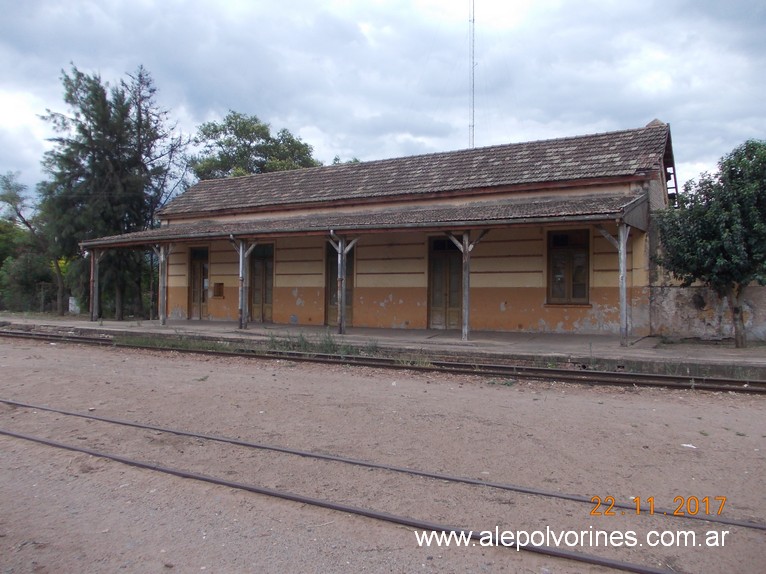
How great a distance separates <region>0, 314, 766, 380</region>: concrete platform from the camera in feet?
31.7

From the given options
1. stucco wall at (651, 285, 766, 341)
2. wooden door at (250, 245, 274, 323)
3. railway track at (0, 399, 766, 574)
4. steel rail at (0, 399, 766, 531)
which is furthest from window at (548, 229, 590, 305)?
railway track at (0, 399, 766, 574)

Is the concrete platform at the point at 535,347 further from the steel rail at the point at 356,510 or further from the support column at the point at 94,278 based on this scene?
the steel rail at the point at 356,510

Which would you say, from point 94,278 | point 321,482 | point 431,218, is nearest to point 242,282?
point 431,218

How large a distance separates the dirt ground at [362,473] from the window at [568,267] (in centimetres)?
616

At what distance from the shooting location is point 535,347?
A: 11.8 m

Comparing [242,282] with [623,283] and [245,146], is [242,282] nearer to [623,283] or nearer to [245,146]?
[623,283]

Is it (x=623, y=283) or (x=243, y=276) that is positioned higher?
(x=243, y=276)

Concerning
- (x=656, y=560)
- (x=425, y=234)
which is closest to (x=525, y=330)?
(x=425, y=234)

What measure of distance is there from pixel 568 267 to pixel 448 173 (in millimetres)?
4799

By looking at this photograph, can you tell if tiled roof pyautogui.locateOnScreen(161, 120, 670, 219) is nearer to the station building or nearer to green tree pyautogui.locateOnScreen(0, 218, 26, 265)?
the station building

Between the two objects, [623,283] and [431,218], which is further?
[431,218]

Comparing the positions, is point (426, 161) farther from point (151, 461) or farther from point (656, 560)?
point (656, 560)

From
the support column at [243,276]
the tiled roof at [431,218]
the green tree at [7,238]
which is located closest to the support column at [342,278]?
the tiled roof at [431,218]

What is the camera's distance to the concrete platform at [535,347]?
9.67 meters
